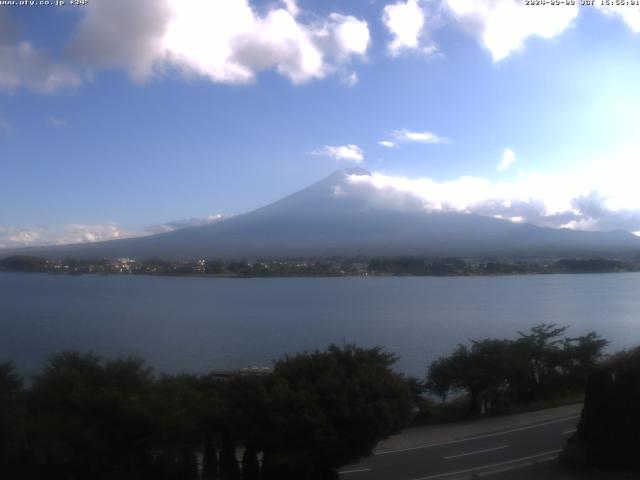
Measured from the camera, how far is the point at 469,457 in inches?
305

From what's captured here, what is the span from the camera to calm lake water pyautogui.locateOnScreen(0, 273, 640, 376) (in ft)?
65.8

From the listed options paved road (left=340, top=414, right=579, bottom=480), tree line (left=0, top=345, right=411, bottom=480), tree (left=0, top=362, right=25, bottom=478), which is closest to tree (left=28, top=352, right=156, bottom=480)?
tree line (left=0, top=345, right=411, bottom=480)

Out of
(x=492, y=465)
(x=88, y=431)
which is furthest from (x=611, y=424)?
(x=88, y=431)

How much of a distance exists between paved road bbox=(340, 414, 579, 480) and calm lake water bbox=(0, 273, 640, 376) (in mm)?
3004

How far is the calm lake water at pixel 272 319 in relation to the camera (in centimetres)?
2006

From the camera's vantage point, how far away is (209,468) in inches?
253

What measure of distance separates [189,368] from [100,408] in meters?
11.9

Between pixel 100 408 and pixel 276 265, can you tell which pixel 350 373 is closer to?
pixel 100 408

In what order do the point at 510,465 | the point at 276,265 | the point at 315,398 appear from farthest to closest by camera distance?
the point at 276,265
the point at 510,465
the point at 315,398

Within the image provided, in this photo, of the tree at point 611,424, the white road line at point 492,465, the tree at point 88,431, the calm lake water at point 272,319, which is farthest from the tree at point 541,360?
the tree at point 88,431

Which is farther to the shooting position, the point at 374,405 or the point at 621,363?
the point at 621,363

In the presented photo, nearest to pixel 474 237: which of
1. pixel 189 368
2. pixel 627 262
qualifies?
pixel 627 262

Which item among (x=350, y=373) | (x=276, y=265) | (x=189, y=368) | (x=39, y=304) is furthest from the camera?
(x=276, y=265)

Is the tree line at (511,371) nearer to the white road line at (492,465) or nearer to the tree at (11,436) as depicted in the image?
the white road line at (492,465)
